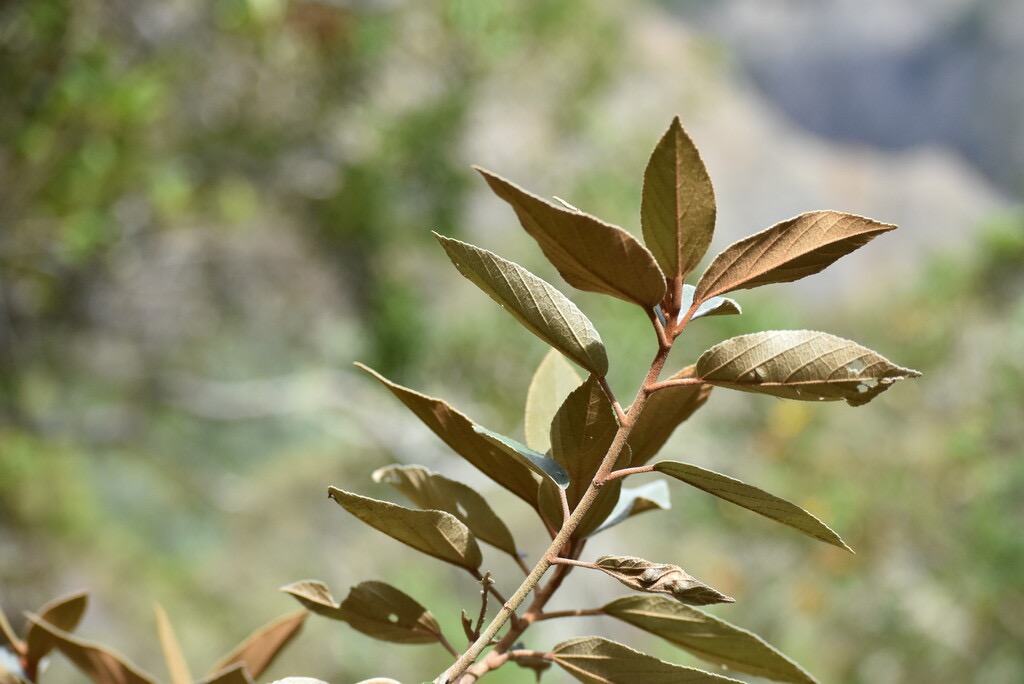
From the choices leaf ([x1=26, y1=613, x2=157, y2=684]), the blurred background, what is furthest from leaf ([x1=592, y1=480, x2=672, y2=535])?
the blurred background

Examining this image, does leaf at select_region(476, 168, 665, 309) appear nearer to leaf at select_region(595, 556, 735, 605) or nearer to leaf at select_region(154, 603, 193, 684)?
leaf at select_region(595, 556, 735, 605)

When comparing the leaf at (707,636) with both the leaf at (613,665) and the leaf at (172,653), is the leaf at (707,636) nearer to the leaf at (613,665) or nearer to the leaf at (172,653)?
the leaf at (613,665)

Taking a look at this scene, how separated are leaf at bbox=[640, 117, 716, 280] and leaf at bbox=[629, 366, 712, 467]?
1.8 inches

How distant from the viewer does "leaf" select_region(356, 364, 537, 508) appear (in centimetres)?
19

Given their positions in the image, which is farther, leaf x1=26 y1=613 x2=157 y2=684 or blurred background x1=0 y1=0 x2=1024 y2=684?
blurred background x1=0 y1=0 x2=1024 y2=684

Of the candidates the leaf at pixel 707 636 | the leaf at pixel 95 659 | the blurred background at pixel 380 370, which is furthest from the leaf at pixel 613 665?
the blurred background at pixel 380 370

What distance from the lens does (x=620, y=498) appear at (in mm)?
225

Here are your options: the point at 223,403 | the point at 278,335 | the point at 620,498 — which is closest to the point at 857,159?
the point at 278,335

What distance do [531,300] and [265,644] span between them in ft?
0.48

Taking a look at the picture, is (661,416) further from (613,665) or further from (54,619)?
(54,619)

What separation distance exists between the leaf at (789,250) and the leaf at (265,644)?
0.15m

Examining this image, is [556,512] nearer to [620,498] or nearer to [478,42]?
[620,498]

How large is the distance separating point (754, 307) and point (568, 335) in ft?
6.39

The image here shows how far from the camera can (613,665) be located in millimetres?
186
